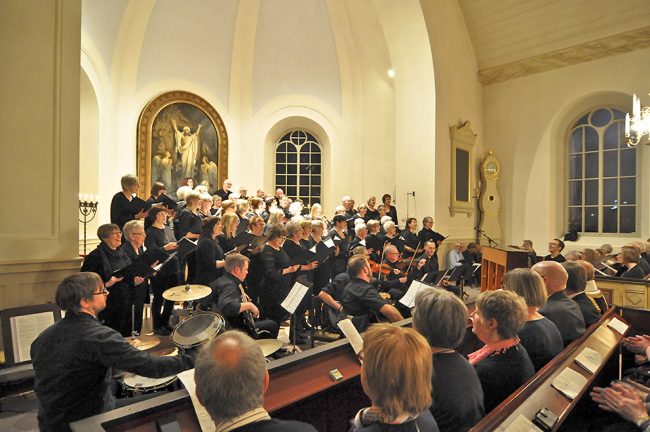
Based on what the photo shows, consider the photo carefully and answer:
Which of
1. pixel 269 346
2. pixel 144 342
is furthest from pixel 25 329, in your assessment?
pixel 269 346

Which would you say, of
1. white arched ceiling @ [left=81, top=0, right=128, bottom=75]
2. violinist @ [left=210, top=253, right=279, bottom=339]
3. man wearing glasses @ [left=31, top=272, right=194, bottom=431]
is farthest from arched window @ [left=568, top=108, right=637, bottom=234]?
man wearing glasses @ [left=31, top=272, right=194, bottom=431]

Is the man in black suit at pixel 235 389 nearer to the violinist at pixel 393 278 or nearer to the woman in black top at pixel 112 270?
the woman in black top at pixel 112 270

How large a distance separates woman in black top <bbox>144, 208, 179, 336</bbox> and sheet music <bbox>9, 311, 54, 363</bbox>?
1619 mm

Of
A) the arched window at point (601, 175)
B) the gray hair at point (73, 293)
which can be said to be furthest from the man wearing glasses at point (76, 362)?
the arched window at point (601, 175)

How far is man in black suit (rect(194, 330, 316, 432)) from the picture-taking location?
153cm

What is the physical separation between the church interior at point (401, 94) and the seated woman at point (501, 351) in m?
8.60

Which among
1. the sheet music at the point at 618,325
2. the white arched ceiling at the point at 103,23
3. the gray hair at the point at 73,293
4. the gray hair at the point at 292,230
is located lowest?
the sheet music at the point at 618,325

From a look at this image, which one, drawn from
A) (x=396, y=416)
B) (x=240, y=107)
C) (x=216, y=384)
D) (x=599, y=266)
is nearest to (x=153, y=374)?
(x=216, y=384)

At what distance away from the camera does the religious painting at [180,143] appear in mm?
11539

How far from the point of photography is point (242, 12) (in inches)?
502

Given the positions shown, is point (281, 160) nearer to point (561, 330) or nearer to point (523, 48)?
point (523, 48)

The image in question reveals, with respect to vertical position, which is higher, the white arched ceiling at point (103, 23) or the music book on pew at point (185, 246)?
the white arched ceiling at point (103, 23)

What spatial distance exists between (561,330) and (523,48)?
36.3ft

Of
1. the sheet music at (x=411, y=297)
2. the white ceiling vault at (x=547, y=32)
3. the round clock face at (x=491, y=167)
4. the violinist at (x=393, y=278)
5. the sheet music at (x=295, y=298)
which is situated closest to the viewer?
the sheet music at (x=295, y=298)
